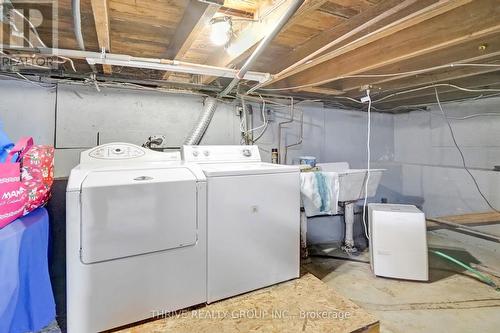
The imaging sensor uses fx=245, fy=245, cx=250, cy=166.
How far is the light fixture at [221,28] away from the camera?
1.46m

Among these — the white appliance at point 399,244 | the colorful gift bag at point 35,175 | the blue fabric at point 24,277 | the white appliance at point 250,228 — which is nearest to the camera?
the blue fabric at point 24,277

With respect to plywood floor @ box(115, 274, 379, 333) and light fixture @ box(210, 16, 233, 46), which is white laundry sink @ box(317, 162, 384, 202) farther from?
light fixture @ box(210, 16, 233, 46)

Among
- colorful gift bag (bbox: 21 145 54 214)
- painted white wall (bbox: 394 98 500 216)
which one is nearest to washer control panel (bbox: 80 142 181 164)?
colorful gift bag (bbox: 21 145 54 214)

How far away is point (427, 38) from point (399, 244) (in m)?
2.01

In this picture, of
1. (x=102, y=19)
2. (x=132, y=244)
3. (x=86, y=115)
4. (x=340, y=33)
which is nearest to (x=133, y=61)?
(x=102, y=19)

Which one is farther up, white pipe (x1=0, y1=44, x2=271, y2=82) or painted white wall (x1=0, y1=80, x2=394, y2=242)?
white pipe (x1=0, y1=44, x2=271, y2=82)

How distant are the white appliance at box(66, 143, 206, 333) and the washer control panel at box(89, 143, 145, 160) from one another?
24 cm

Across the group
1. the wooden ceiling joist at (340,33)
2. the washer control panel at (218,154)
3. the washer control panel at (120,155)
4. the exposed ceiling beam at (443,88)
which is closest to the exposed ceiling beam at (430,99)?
the exposed ceiling beam at (443,88)

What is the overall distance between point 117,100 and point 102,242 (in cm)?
165

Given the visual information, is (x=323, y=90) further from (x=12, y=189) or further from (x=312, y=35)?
(x=12, y=189)

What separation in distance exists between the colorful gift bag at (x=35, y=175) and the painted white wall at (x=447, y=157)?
503 centimetres

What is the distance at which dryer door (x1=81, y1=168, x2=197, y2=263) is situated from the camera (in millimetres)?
1295

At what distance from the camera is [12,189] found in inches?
50.4

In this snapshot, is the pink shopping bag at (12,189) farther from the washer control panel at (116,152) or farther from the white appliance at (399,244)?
the white appliance at (399,244)
